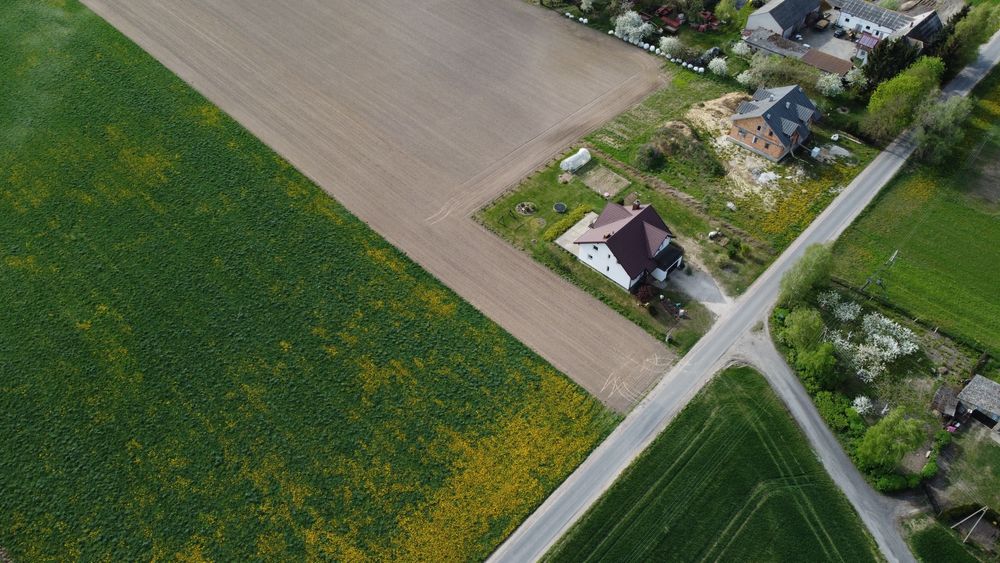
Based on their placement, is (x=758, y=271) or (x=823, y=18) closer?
(x=758, y=271)

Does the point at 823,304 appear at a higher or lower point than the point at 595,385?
higher

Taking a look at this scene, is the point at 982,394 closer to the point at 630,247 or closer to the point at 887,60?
the point at 630,247

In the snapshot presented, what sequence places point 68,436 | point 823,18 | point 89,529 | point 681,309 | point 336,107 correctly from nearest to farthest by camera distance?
point 89,529 → point 68,436 → point 681,309 → point 336,107 → point 823,18

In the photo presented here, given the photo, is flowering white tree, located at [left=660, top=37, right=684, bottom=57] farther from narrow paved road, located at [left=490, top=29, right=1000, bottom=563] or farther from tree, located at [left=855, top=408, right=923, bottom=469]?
tree, located at [left=855, top=408, right=923, bottom=469]

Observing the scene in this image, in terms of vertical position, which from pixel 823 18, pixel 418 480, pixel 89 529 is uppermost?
pixel 823 18

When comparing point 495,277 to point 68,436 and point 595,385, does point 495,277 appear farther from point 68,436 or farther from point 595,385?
point 68,436

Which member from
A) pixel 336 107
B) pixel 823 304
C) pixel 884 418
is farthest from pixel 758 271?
pixel 336 107

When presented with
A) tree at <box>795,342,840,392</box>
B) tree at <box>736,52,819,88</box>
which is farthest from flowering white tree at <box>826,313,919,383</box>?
tree at <box>736,52,819,88</box>
